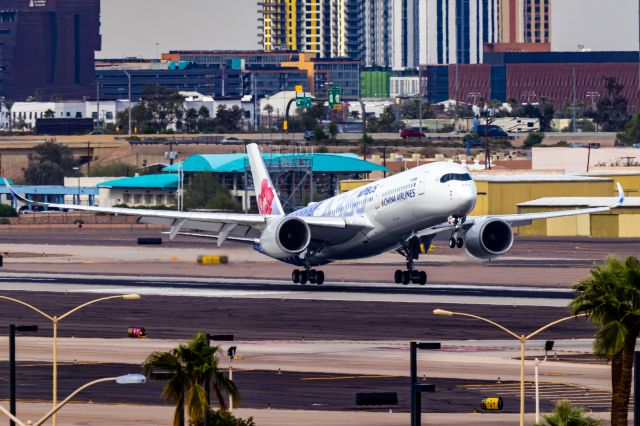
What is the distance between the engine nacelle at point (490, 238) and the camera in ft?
299

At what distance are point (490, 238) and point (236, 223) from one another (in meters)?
13.8

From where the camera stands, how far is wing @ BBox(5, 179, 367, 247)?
89812 mm

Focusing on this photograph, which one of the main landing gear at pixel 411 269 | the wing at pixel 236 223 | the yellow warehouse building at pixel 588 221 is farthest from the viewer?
the yellow warehouse building at pixel 588 221

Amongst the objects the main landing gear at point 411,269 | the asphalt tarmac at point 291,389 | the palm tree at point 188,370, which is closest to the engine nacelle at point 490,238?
the main landing gear at point 411,269

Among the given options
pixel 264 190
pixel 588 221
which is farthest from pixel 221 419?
pixel 588 221

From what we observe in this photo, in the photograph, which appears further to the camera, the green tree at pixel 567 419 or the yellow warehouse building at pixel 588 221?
the yellow warehouse building at pixel 588 221

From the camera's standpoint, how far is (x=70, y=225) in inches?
7028

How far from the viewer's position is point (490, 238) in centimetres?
9138

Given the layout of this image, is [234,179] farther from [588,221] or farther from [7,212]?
[588,221]

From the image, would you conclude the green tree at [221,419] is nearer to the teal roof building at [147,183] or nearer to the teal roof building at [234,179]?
the teal roof building at [234,179]

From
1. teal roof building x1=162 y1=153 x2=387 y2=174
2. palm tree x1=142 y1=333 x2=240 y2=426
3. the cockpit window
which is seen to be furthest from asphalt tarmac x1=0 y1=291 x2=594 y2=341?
teal roof building x1=162 y1=153 x2=387 y2=174

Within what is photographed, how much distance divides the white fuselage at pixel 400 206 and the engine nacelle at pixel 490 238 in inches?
158

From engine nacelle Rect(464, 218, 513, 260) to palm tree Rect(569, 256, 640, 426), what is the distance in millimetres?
44065

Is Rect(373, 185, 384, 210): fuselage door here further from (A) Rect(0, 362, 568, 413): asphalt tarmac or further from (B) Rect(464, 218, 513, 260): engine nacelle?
(A) Rect(0, 362, 568, 413): asphalt tarmac
